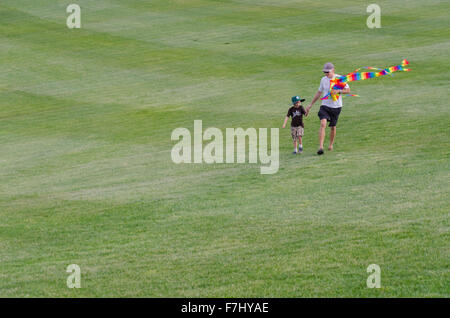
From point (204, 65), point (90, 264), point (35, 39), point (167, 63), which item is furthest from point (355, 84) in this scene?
point (35, 39)

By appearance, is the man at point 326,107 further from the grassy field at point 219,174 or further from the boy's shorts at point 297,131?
the grassy field at point 219,174

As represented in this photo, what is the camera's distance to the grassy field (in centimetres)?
1021

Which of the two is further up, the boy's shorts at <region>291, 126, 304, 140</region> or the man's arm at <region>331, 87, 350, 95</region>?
the man's arm at <region>331, 87, 350, 95</region>

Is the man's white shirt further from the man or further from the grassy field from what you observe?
the grassy field

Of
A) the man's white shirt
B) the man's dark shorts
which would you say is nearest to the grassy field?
the man's dark shorts

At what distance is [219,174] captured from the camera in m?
17.4

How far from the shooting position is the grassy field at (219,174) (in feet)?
33.5

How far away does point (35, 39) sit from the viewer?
46.4m

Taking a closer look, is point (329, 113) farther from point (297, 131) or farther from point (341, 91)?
point (297, 131)

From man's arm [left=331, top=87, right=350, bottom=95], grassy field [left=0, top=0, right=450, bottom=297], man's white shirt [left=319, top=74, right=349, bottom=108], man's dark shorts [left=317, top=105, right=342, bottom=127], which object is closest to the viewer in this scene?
grassy field [left=0, top=0, right=450, bottom=297]

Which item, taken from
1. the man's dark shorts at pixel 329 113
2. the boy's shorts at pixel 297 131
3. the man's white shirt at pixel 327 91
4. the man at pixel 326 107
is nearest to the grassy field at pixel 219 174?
the boy's shorts at pixel 297 131

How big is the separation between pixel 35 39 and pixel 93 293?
39744 mm

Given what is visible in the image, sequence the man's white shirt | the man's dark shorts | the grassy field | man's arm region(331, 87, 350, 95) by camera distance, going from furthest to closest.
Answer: the man's dark shorts < the man's white shirt < man's arm region(331, 87, 350, 95) < the grassy field

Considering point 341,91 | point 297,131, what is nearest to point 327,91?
point 341,91
